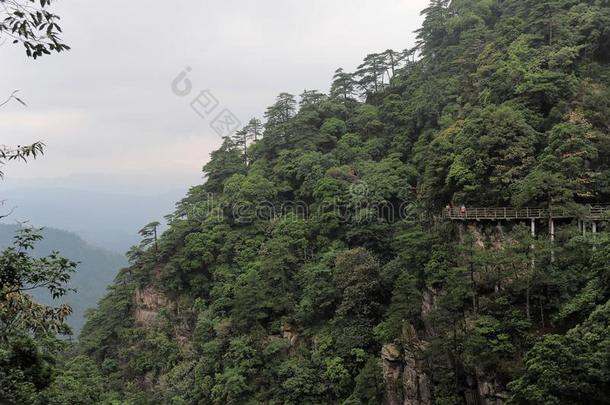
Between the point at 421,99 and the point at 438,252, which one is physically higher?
the point at 421,99

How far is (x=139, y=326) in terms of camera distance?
94.3ft

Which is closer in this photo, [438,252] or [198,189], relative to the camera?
[438,252]

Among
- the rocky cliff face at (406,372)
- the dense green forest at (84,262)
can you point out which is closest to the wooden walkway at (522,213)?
the rocky cliff face at (406,372)

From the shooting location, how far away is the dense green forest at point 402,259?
13578 mm

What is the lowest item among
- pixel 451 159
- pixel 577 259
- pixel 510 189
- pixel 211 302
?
pixel 211 302

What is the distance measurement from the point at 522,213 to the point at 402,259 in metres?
5.82

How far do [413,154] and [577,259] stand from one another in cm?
→ 1633

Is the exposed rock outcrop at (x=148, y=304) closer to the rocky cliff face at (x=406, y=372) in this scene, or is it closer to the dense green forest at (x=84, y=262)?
the rocky cliff face at (x=406, y=372)

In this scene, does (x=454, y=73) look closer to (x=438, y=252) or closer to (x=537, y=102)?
(x=537, y=102)

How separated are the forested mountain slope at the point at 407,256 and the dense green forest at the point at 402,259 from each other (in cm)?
8

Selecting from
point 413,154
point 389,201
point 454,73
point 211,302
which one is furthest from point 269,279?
point 454,73

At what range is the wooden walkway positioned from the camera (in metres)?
14.8

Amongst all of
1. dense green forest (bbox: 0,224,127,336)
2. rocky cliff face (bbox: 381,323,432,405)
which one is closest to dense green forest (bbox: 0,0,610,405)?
rocky cliff face (bbox: 381,323,432,405)

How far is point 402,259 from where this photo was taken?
20.0 meters
